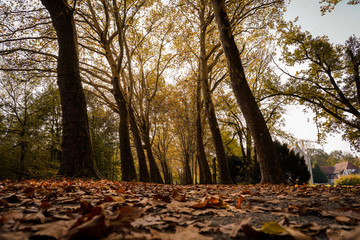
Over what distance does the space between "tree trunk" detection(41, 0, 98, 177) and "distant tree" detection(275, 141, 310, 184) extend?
17.2 meters

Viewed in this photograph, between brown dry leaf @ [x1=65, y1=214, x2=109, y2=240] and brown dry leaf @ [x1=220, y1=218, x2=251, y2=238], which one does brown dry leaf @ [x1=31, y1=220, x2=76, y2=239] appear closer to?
brown dry leaf @ [x1=65, y1=214, x2=109, y2=240]

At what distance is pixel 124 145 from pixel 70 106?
4868 mm

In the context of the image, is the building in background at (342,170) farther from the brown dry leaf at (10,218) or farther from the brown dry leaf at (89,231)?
the brown dry leaf at (10,218)

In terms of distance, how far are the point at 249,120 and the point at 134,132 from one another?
822cm

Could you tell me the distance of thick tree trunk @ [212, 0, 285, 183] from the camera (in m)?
5.79

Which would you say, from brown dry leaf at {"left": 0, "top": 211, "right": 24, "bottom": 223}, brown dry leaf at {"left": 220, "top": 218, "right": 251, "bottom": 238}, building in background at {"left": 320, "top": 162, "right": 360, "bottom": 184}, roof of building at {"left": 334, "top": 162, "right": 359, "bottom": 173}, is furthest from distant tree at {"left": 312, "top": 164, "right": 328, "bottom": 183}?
brown dry leaf at {"left": 0, "top": 211, "right": 24, "bottom": 223}

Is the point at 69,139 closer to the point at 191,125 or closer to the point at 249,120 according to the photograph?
the point at 249,120

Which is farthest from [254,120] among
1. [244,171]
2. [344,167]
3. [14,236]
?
[344,167]

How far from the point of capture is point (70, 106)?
5680mm

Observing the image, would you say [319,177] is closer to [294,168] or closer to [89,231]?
[294,168]

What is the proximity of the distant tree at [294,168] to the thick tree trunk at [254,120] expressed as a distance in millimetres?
13643

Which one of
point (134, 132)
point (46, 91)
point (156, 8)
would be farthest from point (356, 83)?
point (46, 91)

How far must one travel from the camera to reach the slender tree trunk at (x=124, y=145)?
9.70 meters

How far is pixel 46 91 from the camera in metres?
17.0
